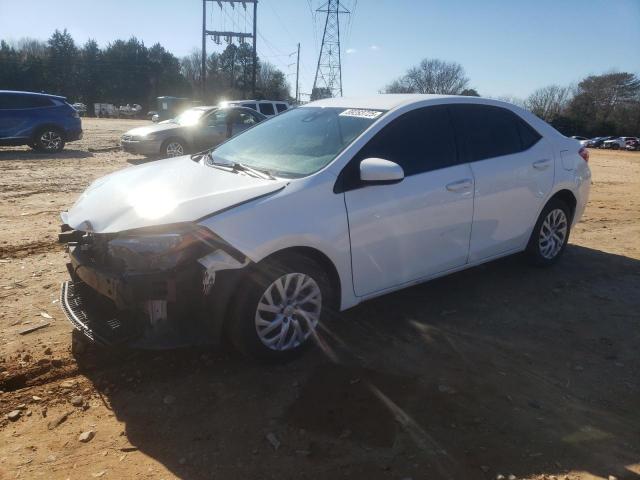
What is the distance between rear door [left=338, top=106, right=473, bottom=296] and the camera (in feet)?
11.3

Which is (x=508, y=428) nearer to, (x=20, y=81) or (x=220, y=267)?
(x=220, y=267)

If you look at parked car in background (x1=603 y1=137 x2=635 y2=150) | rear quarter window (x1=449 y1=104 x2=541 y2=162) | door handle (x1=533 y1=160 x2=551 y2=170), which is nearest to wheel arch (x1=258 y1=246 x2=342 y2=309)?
rear quarter window (x1=449 y1=104 x2=541 y2=162)

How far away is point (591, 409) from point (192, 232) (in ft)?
8.23

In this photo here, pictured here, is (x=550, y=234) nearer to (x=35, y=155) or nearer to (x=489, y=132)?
(x=489, y=132)

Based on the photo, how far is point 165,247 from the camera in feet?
9.36

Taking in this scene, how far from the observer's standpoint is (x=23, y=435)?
8.58 feet

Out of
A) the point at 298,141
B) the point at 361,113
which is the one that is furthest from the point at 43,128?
the point at 361,113

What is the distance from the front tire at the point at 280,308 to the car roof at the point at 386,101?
152cm

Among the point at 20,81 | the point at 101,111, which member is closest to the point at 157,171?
the point at 101,111

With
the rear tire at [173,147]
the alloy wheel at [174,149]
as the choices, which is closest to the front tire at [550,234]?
the rear tire at [173,147]

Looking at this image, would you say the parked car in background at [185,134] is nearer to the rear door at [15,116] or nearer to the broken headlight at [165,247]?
the rear door at [15,116]

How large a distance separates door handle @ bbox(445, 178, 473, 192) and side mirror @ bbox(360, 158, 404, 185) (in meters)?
0.73

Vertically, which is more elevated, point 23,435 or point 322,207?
point 322,207

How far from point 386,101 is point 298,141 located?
2.67 feet
